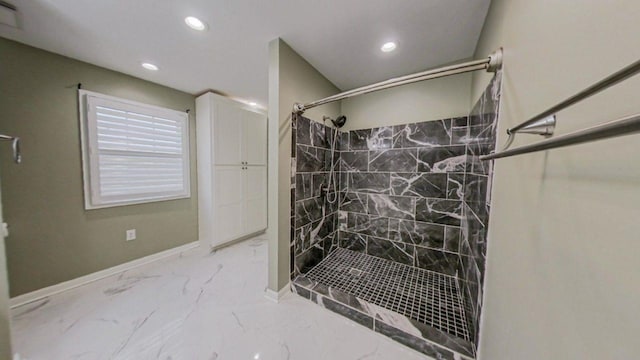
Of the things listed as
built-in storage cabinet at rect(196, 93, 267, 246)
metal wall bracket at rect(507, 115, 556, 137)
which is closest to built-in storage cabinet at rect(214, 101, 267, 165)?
built-in storage cabinet at rect(196, 93, 267, 246)

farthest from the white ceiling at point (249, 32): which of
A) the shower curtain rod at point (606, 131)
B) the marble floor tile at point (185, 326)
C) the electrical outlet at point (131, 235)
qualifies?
the marble floor tile at point (185, 326)

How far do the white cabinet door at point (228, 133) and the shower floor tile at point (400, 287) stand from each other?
194 centimetres

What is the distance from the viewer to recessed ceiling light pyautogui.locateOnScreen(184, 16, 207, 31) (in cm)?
139

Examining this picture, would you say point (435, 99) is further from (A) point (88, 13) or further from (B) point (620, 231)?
(A) point (88, 13)

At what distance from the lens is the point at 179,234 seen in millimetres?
2676

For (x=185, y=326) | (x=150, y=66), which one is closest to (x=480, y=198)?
(x=185, y=326)

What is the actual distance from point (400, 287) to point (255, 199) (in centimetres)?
243

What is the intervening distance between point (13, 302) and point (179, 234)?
1260 millimetres

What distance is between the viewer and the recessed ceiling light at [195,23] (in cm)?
139

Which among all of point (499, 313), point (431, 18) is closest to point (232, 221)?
point (499, 313)

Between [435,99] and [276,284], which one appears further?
[435,99]

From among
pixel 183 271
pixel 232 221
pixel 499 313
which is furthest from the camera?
pixel 232 221

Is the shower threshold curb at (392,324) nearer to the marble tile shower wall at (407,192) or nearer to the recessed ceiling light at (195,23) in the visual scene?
the marble tile shower wall at (407,192)

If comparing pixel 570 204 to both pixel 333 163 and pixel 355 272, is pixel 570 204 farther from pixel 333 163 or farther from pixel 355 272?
pixel 333 163
